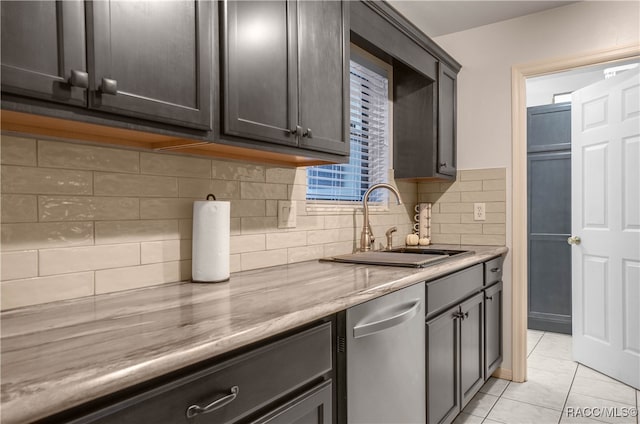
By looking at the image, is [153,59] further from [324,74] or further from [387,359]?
[387,359]

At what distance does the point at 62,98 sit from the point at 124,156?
435 mm

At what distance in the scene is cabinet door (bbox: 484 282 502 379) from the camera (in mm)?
2549

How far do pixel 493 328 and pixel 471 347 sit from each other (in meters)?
0.51

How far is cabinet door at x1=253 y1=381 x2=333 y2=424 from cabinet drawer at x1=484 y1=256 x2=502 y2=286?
1.64 meters

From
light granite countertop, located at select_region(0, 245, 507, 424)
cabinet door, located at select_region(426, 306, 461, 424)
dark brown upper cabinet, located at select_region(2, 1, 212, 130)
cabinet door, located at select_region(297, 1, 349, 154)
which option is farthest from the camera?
cabinet door, located at select_region(426, 306, 461, 424)

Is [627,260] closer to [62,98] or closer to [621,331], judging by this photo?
[621,331]

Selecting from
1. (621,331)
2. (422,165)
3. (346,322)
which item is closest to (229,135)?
(346,322)

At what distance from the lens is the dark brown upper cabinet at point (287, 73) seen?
1279 mm

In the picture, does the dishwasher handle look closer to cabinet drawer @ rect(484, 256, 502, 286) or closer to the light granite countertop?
the light granite countertop

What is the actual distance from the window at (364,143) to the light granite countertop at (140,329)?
0.93m

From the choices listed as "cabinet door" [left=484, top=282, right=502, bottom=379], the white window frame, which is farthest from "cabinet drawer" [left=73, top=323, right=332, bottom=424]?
"cabinet door" [left=484, top=282, right=502, bottom=379]

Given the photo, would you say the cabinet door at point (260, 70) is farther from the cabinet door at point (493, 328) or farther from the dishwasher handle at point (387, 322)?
the cabinet door at point (493, 328)

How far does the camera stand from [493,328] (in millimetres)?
2717

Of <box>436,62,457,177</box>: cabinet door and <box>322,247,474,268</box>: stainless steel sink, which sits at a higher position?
<box>436,62,457,177</box>: cabinet door
